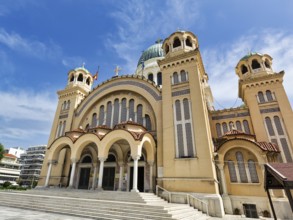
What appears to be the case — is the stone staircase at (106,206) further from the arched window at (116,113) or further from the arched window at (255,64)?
the arched window at (255,64)

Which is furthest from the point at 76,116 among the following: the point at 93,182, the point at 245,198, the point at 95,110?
the point at 245,198

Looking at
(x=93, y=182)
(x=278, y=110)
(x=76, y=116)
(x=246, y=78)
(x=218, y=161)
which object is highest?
(x=246, y=78)

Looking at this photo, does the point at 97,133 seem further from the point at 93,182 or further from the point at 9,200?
the point at 9,200

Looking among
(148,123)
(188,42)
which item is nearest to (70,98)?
(148,123)

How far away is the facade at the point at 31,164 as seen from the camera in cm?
5884

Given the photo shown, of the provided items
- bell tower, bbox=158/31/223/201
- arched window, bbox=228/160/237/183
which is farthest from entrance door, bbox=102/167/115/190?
arched window, bbox=228/160/237/183

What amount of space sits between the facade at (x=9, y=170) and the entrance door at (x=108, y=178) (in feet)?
176

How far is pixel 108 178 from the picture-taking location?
53.5 feet

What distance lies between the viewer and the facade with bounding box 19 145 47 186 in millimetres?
58844

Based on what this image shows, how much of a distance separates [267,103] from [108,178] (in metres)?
16.3

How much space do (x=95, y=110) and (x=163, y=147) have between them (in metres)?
10.2

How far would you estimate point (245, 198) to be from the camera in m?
12.1

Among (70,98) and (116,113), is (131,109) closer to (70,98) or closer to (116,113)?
(116,113)

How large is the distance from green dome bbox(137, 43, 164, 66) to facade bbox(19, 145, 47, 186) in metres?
54.4
